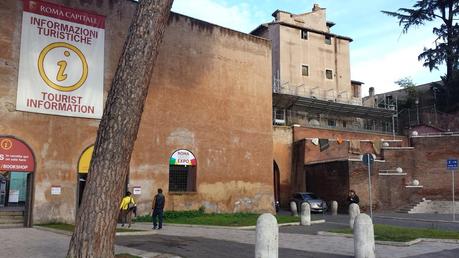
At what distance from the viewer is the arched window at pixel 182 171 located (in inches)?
942

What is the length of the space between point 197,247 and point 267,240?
12.3 feet

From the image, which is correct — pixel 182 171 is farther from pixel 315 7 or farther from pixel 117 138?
pixel 315 7

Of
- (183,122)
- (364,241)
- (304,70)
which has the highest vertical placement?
(304,70)

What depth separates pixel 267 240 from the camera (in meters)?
9.25

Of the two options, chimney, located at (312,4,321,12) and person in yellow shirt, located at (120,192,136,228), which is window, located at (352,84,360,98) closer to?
chimney, located at (312,4,321,12)

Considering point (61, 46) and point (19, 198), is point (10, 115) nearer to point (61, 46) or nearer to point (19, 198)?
point (61, 46)

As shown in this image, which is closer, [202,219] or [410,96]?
[202,219]

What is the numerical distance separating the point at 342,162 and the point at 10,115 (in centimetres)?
1949

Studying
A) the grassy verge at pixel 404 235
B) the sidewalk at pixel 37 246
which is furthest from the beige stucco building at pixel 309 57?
the sidewalk at pixel 37 246

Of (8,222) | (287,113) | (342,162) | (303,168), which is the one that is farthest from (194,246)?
(287,113)

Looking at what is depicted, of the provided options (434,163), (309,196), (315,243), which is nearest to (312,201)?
(309,196)

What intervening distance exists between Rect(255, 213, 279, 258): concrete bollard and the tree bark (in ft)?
9.44

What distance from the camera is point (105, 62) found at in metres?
22.0

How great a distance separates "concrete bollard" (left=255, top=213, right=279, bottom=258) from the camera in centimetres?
922
